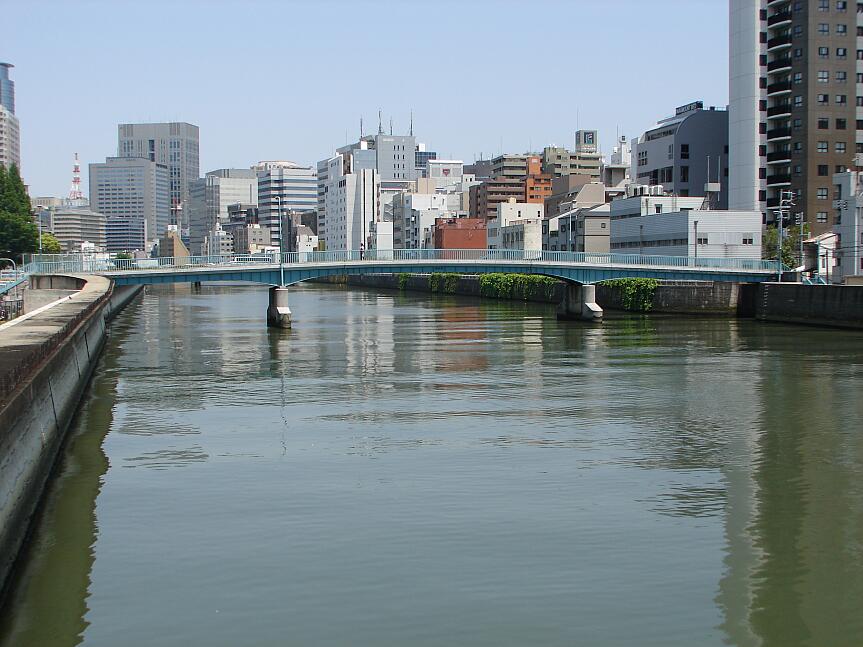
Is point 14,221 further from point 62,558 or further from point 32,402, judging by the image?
point 62,558

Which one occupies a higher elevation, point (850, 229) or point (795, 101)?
point (795, 101)

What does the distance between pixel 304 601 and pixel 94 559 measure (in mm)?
3805

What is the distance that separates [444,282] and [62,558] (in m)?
109

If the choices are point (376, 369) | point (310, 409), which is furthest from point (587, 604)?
point (376, 369)

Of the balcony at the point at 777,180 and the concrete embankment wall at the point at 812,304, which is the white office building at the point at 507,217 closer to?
the balcony at the point at 777,180

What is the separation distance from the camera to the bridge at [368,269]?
63156 mm

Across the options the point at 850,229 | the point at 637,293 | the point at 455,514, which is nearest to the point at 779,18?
the point at 850,229

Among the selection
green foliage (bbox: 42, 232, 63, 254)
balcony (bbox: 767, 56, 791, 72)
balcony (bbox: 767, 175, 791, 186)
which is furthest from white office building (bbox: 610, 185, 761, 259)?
green foliage (bbox: 42, 232, 63, 254)

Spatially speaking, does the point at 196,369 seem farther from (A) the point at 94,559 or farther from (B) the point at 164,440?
(A) the point at 94,559

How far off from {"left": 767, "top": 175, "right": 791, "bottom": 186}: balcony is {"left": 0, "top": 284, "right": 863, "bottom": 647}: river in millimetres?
64085

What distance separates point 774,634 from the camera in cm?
1241

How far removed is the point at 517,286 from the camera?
99.7 meters

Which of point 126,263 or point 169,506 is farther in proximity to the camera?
point 126,263

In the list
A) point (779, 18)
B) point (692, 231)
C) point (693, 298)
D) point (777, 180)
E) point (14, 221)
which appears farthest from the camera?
point (14, 221)
